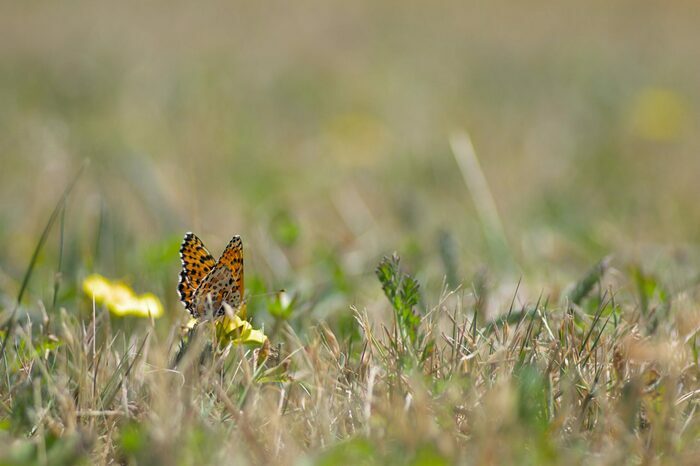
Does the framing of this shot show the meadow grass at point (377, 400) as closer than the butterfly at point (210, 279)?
Yes

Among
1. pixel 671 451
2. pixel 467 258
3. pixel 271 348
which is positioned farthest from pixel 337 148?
pixel 671 451

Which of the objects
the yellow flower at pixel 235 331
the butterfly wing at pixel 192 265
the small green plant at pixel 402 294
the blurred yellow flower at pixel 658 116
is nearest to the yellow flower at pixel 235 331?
the yellow flower at pixel 235 331

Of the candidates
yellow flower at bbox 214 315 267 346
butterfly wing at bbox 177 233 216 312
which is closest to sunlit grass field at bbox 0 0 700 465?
yellow flower at bbox 214 315 267 346

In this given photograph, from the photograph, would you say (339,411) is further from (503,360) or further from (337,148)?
(337,148)

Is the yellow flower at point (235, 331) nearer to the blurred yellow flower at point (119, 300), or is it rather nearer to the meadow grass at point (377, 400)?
the meadow grass at point (377, 400)

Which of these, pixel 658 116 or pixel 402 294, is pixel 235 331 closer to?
pixel 402 294

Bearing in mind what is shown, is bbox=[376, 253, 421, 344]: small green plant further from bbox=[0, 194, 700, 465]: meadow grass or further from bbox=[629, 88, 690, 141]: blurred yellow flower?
bbox=[629, 88, 690, 141]: blurred yellow flower

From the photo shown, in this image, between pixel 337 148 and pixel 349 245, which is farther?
pixel 337 148
